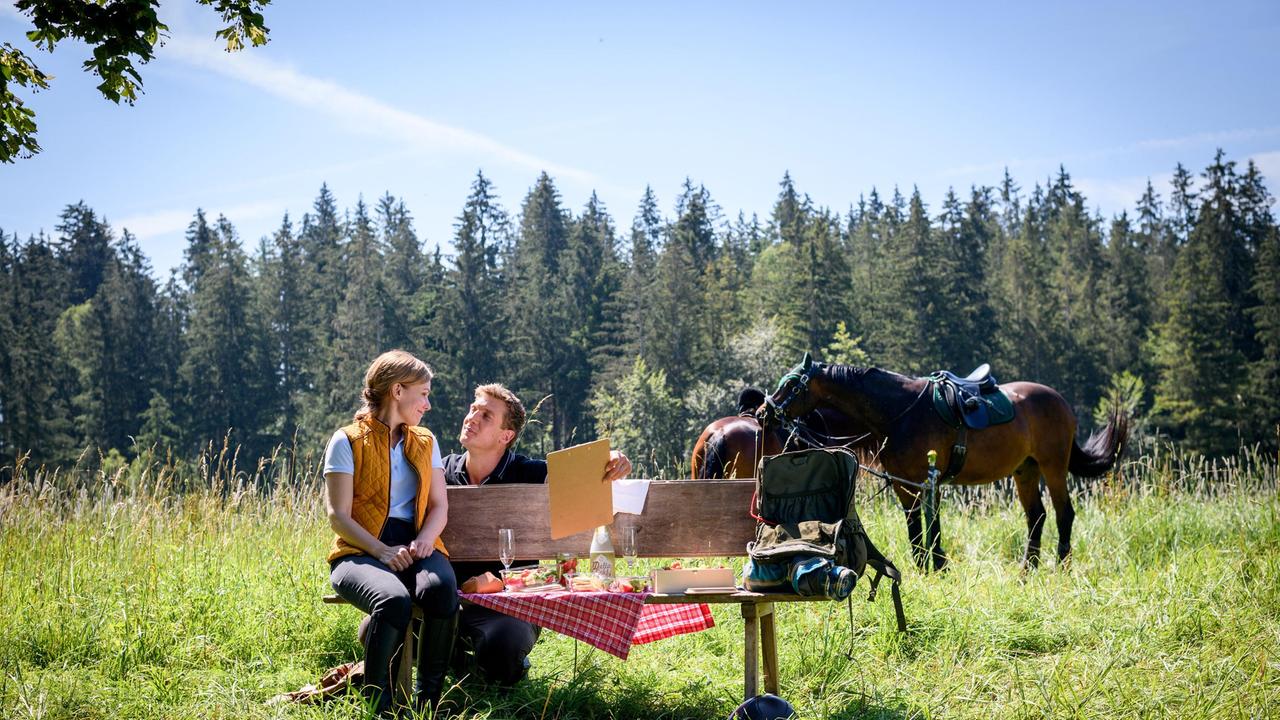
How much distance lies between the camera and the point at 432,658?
3.69m

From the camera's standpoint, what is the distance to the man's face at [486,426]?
439 cm

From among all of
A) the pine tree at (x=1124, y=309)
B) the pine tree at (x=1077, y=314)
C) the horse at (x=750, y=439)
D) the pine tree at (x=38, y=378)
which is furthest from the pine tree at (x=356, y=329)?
the horse at (x=750, y=439)

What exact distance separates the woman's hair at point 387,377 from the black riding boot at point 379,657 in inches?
31.9

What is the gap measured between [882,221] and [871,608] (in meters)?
72.0

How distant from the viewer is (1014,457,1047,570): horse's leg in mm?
7426

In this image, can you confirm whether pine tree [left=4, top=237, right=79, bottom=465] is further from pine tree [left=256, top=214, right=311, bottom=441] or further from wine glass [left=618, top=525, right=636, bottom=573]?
wine glass [left=618, top=525, right=636, bottom=573]

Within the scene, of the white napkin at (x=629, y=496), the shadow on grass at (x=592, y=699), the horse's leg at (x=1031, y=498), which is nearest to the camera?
the shadow on grass at (x=592, y=699)

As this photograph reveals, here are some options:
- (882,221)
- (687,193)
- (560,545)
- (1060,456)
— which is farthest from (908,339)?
(560,545)

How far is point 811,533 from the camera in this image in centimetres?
381

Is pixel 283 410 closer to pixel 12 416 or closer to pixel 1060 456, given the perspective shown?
pixel 12 416

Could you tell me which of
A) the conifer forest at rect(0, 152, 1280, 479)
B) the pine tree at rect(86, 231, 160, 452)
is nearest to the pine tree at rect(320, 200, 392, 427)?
the conifer forest at rect(0, 152, 1280, 479)

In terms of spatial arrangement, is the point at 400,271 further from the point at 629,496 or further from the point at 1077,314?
the point at 629,496

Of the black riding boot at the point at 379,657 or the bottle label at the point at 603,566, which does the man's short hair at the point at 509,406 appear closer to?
the bottle label at the point at 603,566

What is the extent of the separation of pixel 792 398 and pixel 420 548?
376 centimetres
